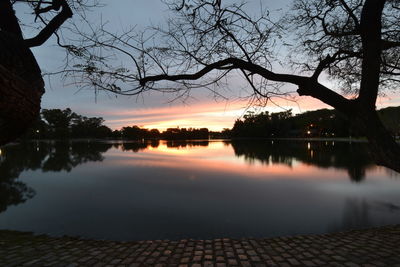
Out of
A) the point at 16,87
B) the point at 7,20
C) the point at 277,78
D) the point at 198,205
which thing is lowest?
the point at 198,205

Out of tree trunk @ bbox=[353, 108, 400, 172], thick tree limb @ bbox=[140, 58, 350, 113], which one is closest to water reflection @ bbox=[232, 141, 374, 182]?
tree trunk @ bbox=[353, 108, 400, 172]

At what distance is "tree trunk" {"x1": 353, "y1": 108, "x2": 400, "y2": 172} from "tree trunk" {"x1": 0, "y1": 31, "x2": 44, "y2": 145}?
4206 mm

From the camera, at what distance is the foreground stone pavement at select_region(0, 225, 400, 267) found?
450cm

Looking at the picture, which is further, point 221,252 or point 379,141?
point 221,252

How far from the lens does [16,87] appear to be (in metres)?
2.00

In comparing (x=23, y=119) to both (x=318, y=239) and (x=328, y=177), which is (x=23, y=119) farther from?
(x=328, y=177)

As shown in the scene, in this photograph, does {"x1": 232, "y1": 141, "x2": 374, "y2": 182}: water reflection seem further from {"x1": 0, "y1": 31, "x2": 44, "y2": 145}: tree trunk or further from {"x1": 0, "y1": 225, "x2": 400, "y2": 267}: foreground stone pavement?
{"x1": 0, "y1": 31, "x2": 44, "y2": 145}: tree trunk

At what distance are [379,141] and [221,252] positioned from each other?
11.5 ft

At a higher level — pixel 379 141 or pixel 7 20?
pixel 7 20

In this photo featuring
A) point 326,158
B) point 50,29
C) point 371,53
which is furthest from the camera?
point 326,158

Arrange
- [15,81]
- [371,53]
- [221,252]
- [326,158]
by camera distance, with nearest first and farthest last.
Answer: [15,81] < [371,53] < [221,252] < [326,158]

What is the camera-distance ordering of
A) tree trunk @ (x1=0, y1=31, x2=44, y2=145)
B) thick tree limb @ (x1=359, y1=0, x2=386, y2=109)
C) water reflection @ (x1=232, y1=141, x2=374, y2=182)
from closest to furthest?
tree trunk @ (x1=0, y1=31, x2=44, y2=145) → thick tree limb @ (x1=359, y1=0, x2=386, y2=109) → water reflection @ (x1=232, y1=141, x2=374, y2=182)

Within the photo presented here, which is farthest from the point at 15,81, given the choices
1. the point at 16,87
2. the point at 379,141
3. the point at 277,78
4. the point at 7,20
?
the point at 379,141

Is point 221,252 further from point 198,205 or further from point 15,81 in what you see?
point 198,205
